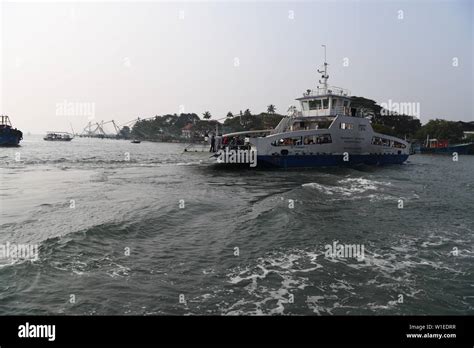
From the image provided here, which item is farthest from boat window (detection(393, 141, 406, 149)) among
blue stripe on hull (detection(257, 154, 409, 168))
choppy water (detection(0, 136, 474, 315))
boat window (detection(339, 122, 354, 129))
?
choppy water (detection(0, 136, 474, 315))

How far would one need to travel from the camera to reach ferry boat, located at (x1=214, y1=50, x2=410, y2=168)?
126ft

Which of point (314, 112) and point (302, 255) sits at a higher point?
point (314, 112)

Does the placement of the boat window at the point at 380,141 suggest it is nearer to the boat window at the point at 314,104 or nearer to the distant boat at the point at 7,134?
the boat window at the point at 314,104

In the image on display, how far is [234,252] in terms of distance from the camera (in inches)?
449

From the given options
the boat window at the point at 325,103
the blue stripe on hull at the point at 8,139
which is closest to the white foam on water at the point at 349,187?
the boat window at the point at 325,103

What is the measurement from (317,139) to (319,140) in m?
0.31

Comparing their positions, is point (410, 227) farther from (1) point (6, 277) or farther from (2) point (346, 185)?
(1) point (6, 277)

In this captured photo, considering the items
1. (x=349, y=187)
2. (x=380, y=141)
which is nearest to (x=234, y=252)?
(x=349, y=187)

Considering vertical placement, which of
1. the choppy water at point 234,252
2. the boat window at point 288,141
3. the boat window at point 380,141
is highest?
the boat window at point 380,141

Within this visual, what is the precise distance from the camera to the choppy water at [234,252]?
8078mm

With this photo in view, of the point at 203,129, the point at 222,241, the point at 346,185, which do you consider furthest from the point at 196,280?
the point at 203,129

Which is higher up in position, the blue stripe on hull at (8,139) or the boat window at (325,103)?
the boat window at (325,103)

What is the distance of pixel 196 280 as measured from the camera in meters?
9.15
